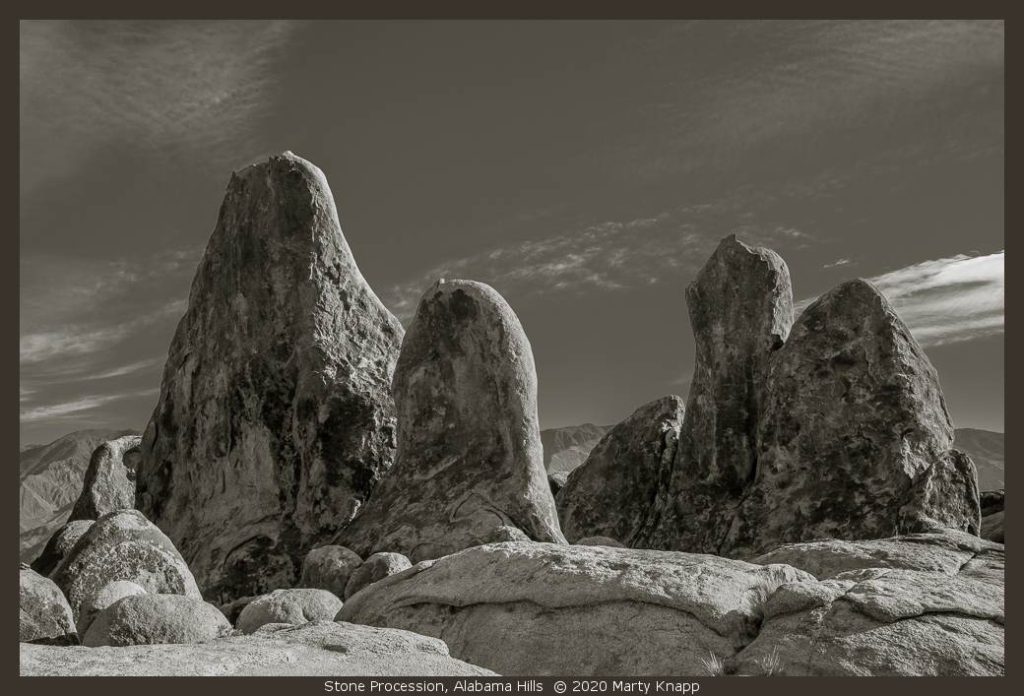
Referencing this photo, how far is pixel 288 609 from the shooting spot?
8.82m

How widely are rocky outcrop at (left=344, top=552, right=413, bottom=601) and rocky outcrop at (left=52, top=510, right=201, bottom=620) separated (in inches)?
62.3

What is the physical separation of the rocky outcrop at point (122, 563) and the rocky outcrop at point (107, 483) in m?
11.6

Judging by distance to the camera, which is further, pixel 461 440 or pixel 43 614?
pixel 461 440

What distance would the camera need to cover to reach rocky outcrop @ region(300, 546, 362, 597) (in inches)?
472

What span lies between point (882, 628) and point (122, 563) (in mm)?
7617

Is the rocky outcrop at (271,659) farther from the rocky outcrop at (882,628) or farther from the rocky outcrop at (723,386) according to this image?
the rocky outcrop at (723,386)

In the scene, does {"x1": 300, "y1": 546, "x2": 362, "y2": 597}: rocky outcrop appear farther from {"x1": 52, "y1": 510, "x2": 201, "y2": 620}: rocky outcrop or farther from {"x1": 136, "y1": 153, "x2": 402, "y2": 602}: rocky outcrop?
{"x1": 136, "y1": 153, "x2": 402, "y2": 602}: rocky outcrop

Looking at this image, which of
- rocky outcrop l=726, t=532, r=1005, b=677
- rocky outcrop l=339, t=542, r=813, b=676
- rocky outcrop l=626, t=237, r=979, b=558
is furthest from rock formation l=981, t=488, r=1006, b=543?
rocky outcrop l=339, t=542, r=813, b=676

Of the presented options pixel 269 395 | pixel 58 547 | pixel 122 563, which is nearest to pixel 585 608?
pixel 122 563

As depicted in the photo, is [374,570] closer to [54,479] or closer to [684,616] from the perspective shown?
[684,616]

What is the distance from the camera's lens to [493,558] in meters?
7.62

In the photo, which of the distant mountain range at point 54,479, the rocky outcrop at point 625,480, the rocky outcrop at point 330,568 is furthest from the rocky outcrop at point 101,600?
the distant mountain range at point 54,479

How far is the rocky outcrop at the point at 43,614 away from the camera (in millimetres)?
8070

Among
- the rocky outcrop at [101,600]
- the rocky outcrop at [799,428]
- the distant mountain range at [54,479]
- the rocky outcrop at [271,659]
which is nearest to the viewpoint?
the rocky outcrop at [271,659]
